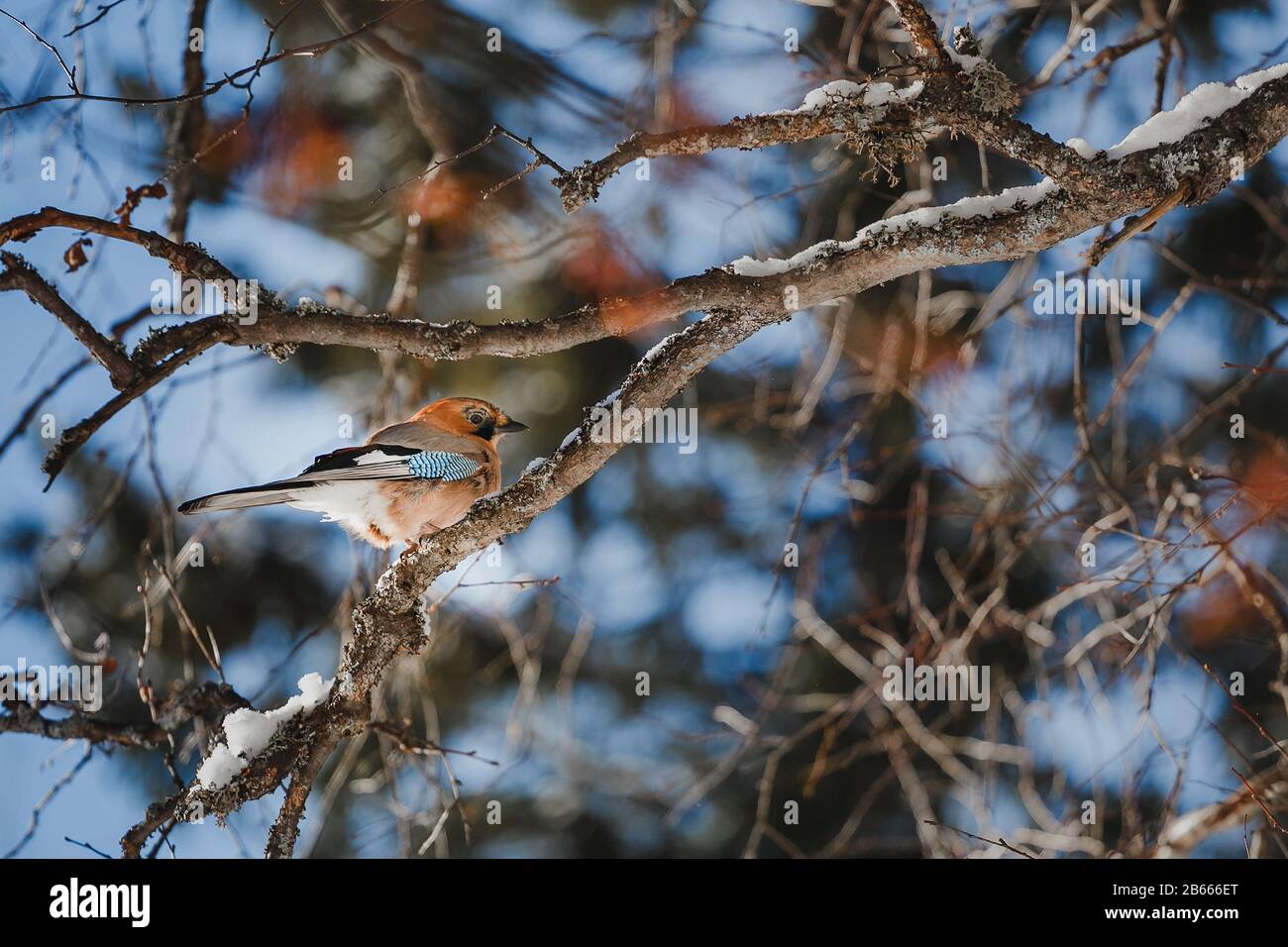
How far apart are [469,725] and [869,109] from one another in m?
5.00

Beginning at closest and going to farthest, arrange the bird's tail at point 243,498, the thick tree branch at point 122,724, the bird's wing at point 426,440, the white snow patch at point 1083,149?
1. the white snow patch at point 1083,149
2. the bird's tail at point 243,498
3. the thick tree branch at point 122,724
4. the bird's wing at point 426,440

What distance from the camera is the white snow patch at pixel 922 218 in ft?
8.71

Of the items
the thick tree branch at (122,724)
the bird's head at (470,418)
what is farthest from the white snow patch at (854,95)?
the thick tree branch at (122,724)

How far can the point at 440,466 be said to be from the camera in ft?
13.1

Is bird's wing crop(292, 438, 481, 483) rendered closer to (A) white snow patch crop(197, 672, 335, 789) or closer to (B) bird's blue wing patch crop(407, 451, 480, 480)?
(B) bird's blue wing patch crop(407, 451, 480, 480)

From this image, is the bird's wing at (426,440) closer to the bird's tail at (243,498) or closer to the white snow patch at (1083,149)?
the bird's tail at (243,498)

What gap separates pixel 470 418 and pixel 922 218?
2.30m

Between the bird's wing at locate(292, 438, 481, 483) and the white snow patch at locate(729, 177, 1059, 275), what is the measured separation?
1.65 m

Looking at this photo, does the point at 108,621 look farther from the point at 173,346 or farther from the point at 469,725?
the point at 173,346

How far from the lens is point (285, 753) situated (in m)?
2.96

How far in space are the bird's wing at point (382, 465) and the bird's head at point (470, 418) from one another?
1.02 feet

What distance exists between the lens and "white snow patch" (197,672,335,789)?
290 centimetres

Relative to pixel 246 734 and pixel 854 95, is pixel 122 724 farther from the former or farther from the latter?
pixel 854 95
